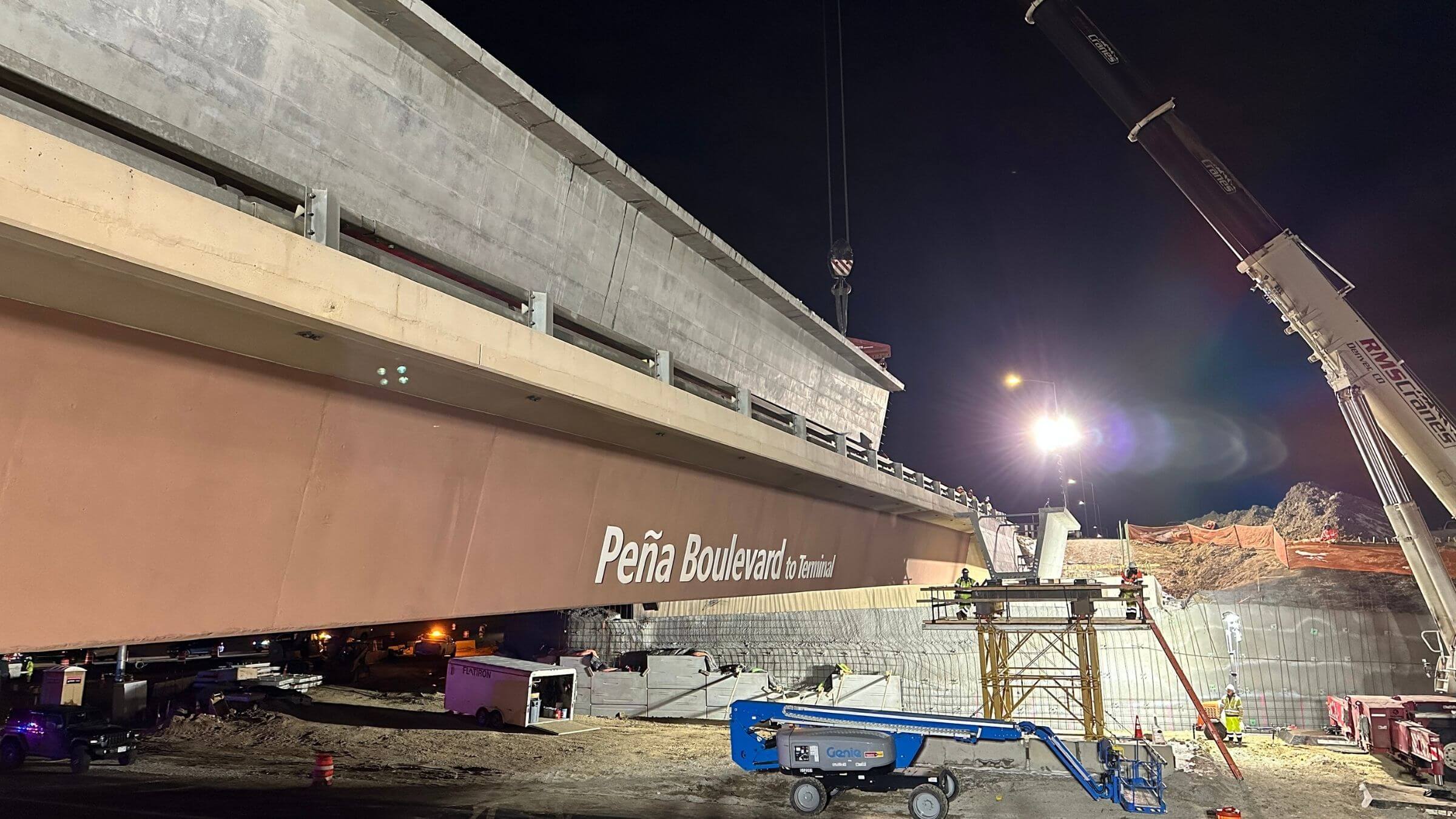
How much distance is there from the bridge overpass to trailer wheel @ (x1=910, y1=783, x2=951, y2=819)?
25.2ft

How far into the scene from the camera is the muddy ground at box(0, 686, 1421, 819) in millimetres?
17109

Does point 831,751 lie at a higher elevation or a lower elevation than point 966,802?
higher

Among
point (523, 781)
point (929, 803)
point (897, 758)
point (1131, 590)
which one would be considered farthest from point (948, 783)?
point (523, 781)

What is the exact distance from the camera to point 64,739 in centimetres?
2019

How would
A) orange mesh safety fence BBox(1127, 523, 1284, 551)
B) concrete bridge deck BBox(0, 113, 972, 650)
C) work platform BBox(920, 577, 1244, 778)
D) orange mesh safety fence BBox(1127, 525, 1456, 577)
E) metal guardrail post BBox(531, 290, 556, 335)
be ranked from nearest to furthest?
concrete bridge deck BBox(0, 113, 972, 650) → metal guardrail post BBox(531, 290, 556, 335) → work platform BBox(920, 577, 1244, 778) → orange mesh safety fence BBox(1127, 525, 1456, 577) → orange mesh safety fence BBox(1127, 523, 1284, 551)

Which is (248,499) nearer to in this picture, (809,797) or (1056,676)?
(809,797)

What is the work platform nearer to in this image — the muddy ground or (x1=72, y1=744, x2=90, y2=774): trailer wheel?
the muddy ground

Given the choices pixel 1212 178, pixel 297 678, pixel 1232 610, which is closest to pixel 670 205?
pixel 1212 178

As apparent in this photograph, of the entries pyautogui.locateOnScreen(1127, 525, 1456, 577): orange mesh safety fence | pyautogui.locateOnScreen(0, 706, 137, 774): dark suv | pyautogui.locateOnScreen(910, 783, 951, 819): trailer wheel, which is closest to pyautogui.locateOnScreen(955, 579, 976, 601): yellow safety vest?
pyautogui.locateOnScreen(910, 783, 951, 819): trailer wheel

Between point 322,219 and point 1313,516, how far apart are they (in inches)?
3387

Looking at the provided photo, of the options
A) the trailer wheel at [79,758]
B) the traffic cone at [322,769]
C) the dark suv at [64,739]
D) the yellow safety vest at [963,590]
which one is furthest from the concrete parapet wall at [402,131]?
the trailer wheel at [79,758]

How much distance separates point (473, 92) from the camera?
10.2 meters

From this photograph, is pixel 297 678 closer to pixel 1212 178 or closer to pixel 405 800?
pixel 405 800

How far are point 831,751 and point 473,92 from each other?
1502 centimetres
